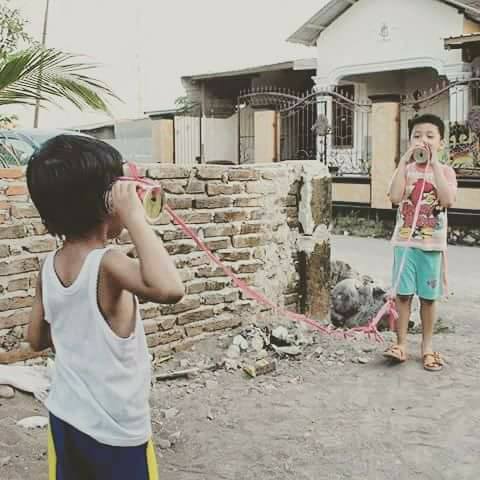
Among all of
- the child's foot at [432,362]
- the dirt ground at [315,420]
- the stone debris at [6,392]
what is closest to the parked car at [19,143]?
the stone debris at [6,392]

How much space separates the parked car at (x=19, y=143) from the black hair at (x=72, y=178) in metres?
3.31

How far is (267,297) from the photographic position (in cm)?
604

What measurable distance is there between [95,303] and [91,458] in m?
0.40

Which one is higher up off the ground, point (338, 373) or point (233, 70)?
point (233, 70)

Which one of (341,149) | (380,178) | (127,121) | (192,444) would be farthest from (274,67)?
(192,444)

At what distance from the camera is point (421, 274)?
5051 mm

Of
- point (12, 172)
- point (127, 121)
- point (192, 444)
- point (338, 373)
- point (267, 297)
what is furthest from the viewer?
point (127, 121)

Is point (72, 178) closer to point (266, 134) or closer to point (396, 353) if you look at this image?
point (396, 353)

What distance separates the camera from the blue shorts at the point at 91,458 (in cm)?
205

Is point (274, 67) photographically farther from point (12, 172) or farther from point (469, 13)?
point (12, 172)

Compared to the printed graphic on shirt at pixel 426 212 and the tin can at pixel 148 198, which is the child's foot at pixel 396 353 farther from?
the tin can at pixel 148 198

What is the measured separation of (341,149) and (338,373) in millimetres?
12842

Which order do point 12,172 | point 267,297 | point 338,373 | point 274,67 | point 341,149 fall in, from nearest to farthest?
1. point 12,172
2. point 338,373
3. point 267,297
4. point 341,149
5. point 274,67

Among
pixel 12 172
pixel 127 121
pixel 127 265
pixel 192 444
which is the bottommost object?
pixel 192 444
